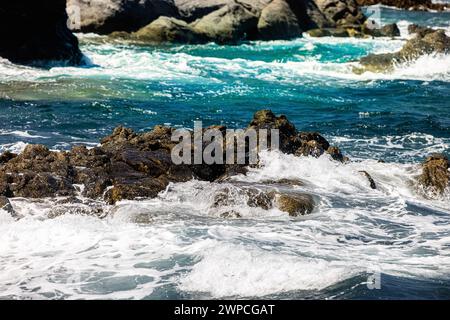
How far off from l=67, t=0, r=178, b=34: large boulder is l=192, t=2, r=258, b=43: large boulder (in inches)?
127

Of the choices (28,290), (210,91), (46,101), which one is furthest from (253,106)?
(28,290)

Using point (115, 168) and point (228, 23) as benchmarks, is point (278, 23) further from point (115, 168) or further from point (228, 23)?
point (115, 168)

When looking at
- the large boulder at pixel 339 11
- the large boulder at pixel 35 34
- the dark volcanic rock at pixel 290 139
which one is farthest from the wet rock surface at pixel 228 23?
the dark volcanic rock at pixel 290 139

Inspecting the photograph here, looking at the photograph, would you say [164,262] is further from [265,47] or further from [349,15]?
[349,15]

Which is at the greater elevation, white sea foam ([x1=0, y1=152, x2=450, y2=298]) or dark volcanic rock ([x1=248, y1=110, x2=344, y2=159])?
dark volcanic rock ([x1=248, y1=110, x2=344, y2=159])

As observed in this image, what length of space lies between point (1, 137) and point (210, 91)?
28.0ft

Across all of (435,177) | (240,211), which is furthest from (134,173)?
(435,177)

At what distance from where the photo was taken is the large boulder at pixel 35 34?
24516 mm

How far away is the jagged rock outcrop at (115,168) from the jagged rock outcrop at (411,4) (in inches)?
1825

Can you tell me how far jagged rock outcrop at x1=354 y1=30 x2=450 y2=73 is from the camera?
2683cm

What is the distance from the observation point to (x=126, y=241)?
30.3ft

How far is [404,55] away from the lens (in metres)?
27.1

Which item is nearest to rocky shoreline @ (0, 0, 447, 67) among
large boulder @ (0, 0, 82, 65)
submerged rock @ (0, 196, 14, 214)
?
large boulder @ (0, 0, 82, 65)

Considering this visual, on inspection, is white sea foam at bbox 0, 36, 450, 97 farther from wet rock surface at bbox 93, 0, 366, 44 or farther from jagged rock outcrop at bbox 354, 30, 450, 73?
wet rock surface at bbox 93, 0, 366, 44
